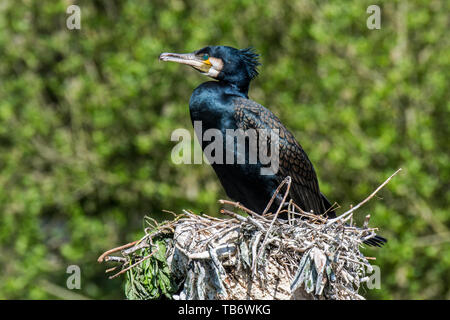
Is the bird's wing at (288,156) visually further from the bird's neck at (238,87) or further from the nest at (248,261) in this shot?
the nest at (248,261)

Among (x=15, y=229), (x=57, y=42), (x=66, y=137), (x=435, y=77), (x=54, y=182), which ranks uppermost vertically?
(x=57, y=42)

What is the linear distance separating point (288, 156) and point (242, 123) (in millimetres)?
443

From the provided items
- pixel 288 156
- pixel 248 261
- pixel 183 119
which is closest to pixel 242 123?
pixel 288 156

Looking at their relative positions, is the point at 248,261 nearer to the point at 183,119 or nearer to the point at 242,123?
the point at 242,123

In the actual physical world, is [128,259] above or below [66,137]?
below

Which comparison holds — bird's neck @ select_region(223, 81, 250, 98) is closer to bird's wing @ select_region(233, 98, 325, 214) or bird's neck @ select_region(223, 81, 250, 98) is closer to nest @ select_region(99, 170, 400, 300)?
bird's wing @ select_region(233, 98, 325, 214)

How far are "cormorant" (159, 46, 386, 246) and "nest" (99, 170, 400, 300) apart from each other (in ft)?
3.05

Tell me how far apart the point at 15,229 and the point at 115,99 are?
241 centimetres

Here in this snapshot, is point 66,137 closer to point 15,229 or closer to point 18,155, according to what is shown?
point 18,155

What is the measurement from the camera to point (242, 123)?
15.3 feet

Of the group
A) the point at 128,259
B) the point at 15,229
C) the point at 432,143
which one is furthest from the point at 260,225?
the point at 15,229

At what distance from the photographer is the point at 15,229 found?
9.52 metres

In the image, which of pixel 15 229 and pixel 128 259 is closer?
pixel 128 259

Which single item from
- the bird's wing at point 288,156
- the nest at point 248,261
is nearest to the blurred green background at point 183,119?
the bird's wing at point 288,156
